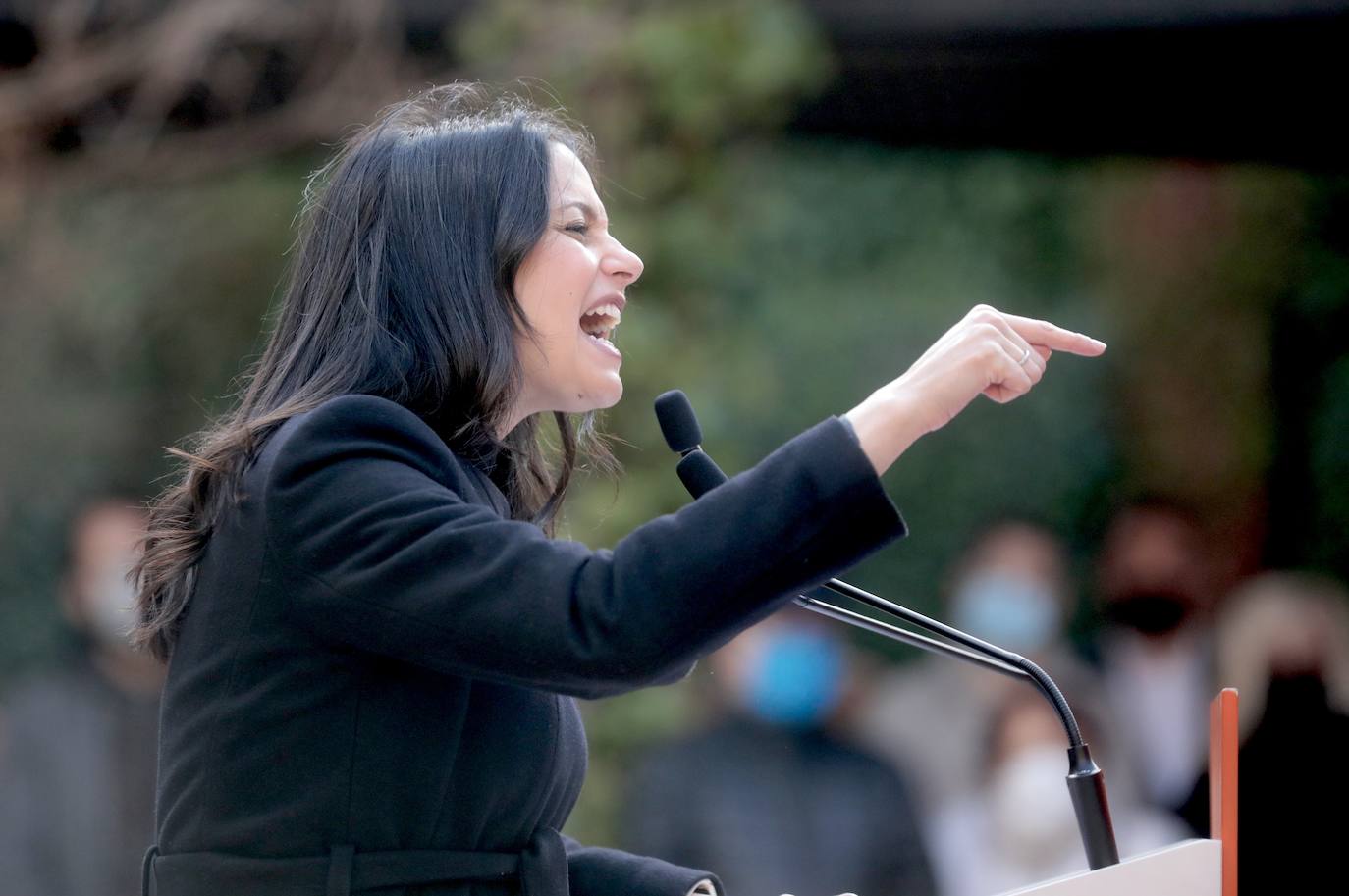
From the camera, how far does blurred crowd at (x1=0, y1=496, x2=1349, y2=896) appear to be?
3727 millimetres

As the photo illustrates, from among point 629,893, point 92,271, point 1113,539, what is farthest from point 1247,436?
point 629,893

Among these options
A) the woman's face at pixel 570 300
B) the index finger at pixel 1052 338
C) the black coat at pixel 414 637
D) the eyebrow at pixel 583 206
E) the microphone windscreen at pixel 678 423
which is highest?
the eyebrow at pixel 583 206

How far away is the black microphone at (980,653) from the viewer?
1.44 metres

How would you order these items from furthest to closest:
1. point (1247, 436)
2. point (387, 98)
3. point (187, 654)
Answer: point (1247, 436) → point (387, 98) → point (187, 654)

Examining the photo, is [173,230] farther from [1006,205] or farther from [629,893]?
[629,893]

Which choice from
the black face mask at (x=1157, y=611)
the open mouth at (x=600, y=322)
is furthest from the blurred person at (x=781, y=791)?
the open mouth at (x=600, y=322)

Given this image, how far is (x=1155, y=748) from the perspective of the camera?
462 cm

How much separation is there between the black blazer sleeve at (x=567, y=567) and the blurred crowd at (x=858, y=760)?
7.32 ft

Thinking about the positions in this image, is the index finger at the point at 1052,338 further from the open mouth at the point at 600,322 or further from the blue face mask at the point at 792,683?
the blue face mask at the point at 792,683

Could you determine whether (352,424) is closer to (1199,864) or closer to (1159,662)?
(1199,864)

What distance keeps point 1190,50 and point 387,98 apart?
202cm

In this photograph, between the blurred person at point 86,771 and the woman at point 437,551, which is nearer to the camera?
the woman at point 437,551

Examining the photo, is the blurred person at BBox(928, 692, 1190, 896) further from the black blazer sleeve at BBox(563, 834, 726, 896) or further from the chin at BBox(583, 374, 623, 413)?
the chin at BBox(583, 374, 623, 413)

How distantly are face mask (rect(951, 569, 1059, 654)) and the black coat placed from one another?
3268mm
